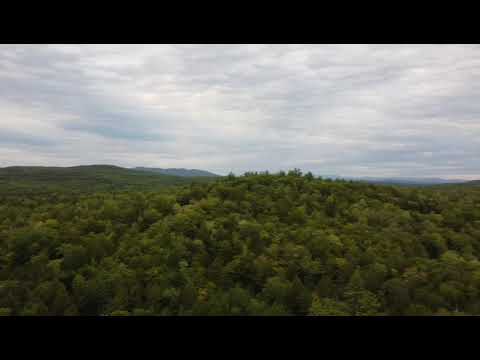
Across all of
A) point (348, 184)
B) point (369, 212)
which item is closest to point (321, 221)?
point (369, 212)

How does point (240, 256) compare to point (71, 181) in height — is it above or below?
below

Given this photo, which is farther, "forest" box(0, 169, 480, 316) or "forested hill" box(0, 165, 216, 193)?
"forested hill" box(0, 165, 216, 193)

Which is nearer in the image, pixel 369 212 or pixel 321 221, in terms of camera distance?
pixel 321 221

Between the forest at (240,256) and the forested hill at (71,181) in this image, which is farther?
the forested hill at (71,181)

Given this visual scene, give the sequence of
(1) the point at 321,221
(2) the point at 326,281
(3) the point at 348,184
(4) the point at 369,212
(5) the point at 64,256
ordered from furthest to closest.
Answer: (3) the point at 348,184 < (4) the point at 369,212 < (1) the point at 321,221 < (5) the point at 64,256 < (2) the point at 326,281

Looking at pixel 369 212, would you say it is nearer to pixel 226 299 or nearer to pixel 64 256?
pixel 226 299
